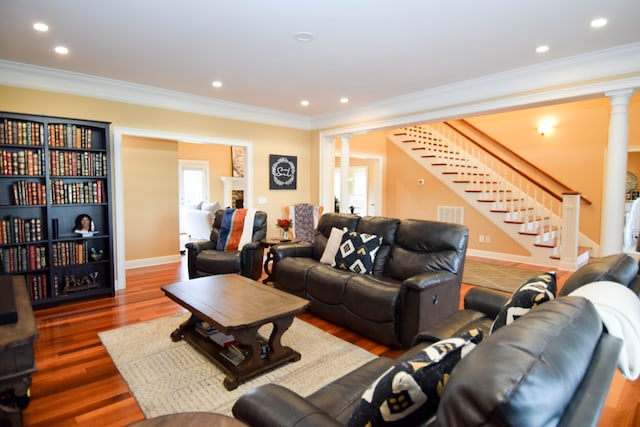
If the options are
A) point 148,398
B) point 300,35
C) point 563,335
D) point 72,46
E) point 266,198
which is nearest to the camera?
point 563,335

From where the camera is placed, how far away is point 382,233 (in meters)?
3.57

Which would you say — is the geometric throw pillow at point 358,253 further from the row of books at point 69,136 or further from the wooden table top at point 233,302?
the row of books at point 69,136

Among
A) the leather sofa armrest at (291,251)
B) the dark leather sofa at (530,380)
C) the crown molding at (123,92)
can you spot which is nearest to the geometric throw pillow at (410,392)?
the dark leather sofa at (530,380)

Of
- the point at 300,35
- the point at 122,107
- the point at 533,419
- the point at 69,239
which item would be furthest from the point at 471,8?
the point at 69,239

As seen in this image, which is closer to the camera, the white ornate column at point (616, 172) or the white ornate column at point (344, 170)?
the white ornate column at point (616, 172)

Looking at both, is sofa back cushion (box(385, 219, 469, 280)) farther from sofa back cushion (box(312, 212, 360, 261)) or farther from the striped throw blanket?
the striped throw blanket

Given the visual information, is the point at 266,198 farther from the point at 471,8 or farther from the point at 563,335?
the point at 563,335

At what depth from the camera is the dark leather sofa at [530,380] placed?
0.62 m

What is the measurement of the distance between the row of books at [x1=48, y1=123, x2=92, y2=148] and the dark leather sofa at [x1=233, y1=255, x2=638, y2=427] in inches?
156

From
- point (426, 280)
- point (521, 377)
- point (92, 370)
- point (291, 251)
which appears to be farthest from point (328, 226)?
point (521, 377)

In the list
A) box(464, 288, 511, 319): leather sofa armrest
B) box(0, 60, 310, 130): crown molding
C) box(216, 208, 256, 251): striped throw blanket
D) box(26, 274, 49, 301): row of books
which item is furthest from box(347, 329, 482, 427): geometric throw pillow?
box(0, 60, 310, 130): crown molding

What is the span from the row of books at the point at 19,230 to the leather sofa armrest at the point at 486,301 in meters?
4.29

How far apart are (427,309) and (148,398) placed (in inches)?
79.7

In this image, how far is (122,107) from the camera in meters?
4.51
